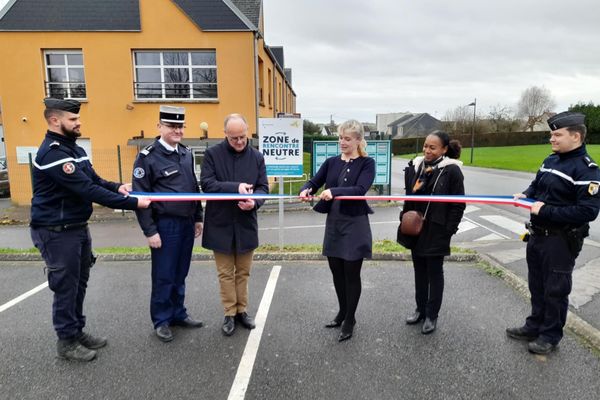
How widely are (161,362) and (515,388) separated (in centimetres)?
283

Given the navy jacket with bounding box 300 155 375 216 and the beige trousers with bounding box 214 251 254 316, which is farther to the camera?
the beige trousers with bounding box 214 251 254 316

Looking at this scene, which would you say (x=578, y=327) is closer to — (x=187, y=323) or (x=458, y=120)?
(x=187, y=323)

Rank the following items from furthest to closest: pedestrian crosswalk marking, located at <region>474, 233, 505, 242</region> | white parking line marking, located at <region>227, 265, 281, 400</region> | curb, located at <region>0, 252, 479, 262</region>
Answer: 1. pedestrian crosswalk marking, located at <region>474, 233, 505, 242</region>
2. curb, located at <region>0, 252, 479, 262</region>
3. white parking line marking, located at <region>227, 265, 281, 400</region>

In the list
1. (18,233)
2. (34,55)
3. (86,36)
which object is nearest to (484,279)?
(18,233)

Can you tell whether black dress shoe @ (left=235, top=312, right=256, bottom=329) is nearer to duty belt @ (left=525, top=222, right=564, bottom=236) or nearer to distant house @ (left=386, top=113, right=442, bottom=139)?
duty belt @ (left=525, top=222, right=564, bottom=236)

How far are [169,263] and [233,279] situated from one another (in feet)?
2.05

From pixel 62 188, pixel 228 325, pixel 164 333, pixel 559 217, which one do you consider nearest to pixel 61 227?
pixel 62 188

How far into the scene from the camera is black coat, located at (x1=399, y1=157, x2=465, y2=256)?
12.1ft

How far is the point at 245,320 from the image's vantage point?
4062 mm

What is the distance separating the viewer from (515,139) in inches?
2095

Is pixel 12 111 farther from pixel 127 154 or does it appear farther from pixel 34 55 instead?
pixel 127 154

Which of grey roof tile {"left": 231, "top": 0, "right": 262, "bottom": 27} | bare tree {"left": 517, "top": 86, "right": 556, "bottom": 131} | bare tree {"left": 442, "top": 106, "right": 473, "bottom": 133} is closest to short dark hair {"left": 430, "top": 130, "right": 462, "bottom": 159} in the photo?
grey roof tile {"left": 231, "top": 0, "right": 262, "bottom": 27}

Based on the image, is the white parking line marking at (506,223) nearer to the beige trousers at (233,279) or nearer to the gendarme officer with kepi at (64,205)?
the beige trousers at (233,279)

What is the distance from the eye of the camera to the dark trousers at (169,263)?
376 centimetres
